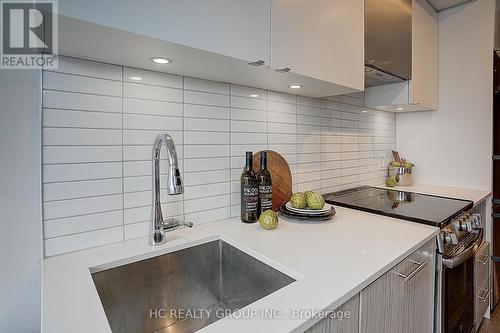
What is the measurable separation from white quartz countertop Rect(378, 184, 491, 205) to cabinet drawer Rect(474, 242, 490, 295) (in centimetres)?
29

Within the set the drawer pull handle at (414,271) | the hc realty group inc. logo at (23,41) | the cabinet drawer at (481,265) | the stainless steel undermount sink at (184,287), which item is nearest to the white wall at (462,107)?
the cabinet drawer at (481,265)

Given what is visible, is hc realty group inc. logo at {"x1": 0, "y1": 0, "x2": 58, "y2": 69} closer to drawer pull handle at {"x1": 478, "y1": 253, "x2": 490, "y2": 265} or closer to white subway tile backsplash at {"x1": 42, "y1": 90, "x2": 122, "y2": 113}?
white subway tile backsplash at {"x1": 42, "y1": 90, "x2": 122, "y2": 113}

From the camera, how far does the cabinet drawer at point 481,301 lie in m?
1.52

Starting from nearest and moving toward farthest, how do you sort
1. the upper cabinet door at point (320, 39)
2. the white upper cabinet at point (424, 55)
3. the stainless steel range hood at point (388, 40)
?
the upper cabinet door at point (320, 39) < the stainless steel range hood at point (388, 40) < the white upper cabinet at point (424, 55)

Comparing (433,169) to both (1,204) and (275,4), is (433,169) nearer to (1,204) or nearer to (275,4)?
(275,4)

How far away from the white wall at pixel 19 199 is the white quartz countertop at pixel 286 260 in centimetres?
9

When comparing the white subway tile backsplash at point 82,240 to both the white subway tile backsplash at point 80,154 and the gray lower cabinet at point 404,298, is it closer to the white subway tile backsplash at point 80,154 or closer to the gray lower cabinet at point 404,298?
the white subway tile backsplash at point 80,154

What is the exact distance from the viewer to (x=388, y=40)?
142cm

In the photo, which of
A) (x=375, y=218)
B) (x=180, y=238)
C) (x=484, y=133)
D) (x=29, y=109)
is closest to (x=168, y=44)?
(x=29, y=109)

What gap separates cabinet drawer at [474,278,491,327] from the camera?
152 cm

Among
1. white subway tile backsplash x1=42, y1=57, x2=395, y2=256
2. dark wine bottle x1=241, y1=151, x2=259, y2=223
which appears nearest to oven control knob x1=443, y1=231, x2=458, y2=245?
white subway tile backsplash x1=42, y1=57, x2=395, y2=256

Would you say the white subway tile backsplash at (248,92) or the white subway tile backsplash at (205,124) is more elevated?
the white subway tile backsplash at (248,92)

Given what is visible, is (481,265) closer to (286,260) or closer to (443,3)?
(286,260)

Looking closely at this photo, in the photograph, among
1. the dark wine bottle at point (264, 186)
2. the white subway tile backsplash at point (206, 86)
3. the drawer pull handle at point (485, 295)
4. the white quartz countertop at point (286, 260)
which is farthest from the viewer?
the drawer pull handle at point (485, 295)
